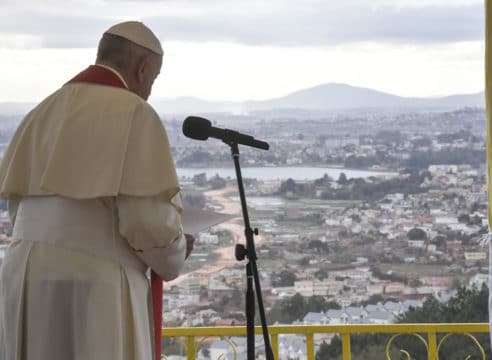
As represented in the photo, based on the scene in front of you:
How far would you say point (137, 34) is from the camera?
269 centimetres

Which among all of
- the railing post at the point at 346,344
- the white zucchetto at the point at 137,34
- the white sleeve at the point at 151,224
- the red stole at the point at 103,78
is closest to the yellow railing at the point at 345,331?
the railing post at the point at 346,344

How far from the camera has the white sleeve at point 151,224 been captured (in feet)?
8.25

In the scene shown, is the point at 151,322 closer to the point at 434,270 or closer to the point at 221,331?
the point at 221,331

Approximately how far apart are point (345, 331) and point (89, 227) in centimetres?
166

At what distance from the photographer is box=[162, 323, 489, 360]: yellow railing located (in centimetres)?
384

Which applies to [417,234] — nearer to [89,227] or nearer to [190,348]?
[190,348]

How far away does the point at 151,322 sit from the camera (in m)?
2.79

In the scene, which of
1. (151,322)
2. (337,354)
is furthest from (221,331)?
(151,322)

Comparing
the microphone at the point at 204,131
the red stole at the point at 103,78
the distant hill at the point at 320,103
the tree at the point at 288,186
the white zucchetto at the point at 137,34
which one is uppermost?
the white zucchetto at the point at 137,34

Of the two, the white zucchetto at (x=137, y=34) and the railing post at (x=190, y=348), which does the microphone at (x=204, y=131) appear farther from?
the railing post at (x=190, y=348)

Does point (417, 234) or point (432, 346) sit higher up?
point (417, 234)

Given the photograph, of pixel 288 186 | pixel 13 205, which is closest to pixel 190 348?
pixel 288 186

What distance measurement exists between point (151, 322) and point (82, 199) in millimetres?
470

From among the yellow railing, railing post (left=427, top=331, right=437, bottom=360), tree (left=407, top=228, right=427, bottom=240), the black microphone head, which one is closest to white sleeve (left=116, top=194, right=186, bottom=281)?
the black microphone head
